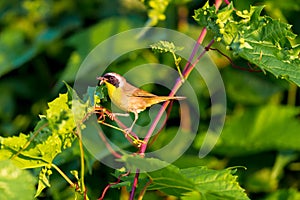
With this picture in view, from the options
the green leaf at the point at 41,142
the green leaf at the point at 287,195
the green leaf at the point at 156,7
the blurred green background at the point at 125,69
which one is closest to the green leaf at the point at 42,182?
the green leaf at the point at 41,142

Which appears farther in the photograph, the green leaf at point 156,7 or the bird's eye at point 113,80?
the green leaf at point 156,7

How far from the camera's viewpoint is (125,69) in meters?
1.83

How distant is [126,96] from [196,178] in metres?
0.19

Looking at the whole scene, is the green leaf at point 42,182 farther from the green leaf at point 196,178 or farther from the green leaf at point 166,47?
the green leaf at point 166,47

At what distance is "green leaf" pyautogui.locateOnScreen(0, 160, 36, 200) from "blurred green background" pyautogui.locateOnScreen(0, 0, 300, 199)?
0.55 m

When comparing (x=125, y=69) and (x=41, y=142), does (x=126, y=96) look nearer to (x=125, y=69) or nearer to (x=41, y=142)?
(x=41, y=142)

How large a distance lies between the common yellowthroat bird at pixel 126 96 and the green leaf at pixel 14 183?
216mm

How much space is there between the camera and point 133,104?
931 millimetres

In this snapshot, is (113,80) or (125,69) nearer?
(113,80)

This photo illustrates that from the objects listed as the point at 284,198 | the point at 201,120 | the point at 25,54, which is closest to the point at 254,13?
the point at 284,198

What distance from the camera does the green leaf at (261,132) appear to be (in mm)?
1698

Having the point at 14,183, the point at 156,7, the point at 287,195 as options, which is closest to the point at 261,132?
the point at 287,195

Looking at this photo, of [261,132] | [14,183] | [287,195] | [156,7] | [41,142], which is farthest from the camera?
[261,132]

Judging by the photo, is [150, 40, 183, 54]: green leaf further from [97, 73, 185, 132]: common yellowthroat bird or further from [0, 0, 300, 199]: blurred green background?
[0, 0, 300, 199]: blurred green background
